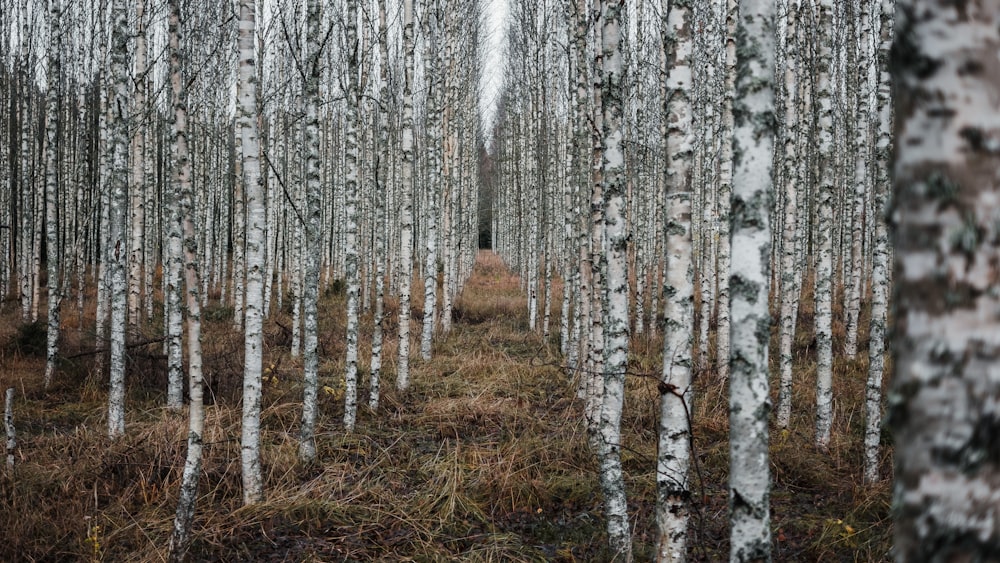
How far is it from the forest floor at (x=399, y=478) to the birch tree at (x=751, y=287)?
30.5 inches

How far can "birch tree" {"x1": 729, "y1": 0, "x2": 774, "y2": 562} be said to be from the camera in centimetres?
230

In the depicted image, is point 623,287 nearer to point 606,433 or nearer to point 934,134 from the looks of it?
point 606,433

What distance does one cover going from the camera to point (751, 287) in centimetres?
230

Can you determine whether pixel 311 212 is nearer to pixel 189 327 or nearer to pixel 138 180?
pixel 189 327

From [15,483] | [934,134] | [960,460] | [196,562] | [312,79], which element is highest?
[312,79]

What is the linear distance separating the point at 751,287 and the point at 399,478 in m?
4.08

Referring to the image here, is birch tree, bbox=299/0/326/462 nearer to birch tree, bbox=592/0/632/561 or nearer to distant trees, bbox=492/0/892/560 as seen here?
distant trees, bbox=492/0/892/560

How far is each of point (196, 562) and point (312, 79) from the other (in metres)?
3.89

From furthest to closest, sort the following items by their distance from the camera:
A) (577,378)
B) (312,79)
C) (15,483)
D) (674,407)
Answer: (577,378), (312,79), (15,483), (674,407)

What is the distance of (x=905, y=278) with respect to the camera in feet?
3.14

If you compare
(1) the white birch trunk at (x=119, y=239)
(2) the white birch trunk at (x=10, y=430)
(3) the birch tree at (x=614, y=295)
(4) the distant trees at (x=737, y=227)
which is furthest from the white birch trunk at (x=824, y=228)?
(2) the white birch trunk at (x=10, y=430)

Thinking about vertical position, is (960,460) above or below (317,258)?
below

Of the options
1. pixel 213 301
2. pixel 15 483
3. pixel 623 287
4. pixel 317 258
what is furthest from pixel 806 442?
pixel 213 301

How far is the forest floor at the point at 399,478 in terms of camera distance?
430 centimetres
